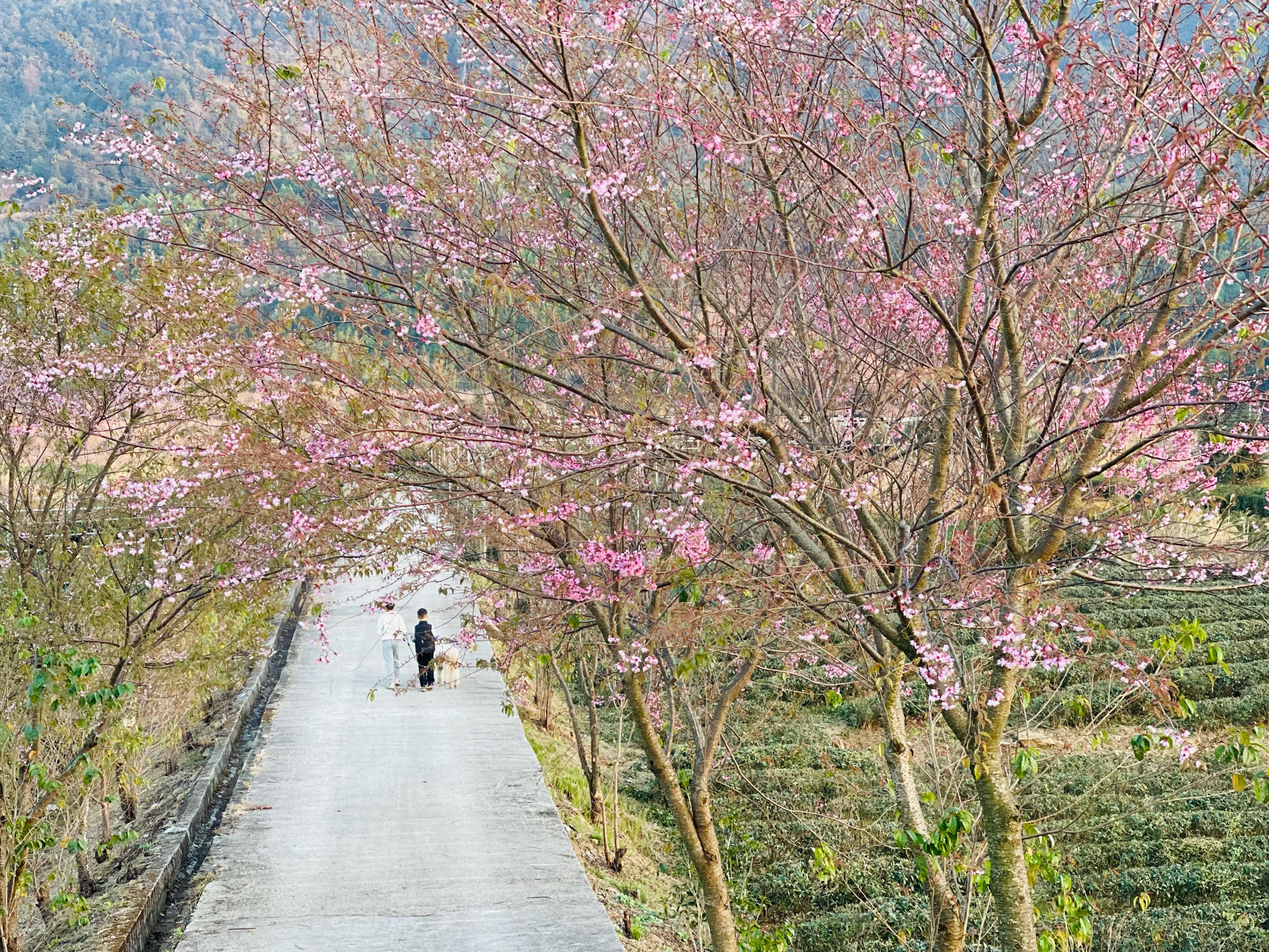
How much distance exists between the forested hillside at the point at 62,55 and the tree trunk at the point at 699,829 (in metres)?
34.5

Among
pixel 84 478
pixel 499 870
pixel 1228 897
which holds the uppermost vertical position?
pixel 84 478

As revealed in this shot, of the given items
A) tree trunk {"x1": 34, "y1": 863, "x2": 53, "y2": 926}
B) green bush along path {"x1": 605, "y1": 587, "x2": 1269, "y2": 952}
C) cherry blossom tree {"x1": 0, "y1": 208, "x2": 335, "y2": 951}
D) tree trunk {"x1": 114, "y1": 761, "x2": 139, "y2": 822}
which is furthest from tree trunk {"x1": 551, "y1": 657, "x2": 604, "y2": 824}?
tree trunk {"x1": 34, "y1": 863, "x2": 53, "y2": 926}

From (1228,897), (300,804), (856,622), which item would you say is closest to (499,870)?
(300,804)

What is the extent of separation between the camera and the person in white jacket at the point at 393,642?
41.1ft

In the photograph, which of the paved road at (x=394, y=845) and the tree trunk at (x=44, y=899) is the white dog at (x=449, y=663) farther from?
the tree trunk at (x=44, y=899)

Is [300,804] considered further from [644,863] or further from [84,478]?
[644,863]

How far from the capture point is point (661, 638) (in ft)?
22.3

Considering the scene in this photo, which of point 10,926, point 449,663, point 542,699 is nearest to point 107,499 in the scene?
point 10,926

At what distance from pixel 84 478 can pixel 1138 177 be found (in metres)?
7.29

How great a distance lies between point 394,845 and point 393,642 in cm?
496

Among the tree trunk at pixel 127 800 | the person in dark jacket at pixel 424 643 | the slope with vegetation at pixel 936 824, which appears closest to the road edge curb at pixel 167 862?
the tree trunk at pixel 127 800

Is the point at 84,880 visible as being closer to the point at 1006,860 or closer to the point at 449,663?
the point at 449,663

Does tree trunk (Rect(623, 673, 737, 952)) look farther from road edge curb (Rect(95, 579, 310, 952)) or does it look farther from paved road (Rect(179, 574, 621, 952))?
road edge curb (Rect(95, 579, 310, 952))

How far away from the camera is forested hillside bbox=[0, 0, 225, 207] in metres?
50.8
